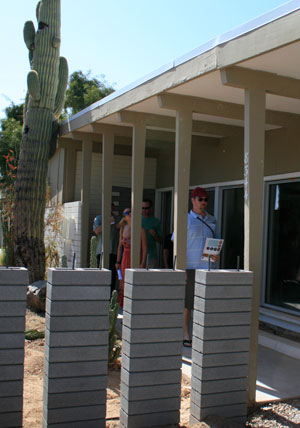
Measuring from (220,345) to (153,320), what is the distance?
56 cm

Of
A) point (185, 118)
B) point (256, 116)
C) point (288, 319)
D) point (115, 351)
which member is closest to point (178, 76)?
point (185, 118)

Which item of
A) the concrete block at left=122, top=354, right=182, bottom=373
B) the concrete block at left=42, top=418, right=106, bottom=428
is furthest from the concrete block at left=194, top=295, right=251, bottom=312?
the concrete block at left=42, top=418, right=106, bottom=428

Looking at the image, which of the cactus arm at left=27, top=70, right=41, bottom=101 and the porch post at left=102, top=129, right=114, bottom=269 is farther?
the cactus arm at left=27, top=70, right=41, bottom=101

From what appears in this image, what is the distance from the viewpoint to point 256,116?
4.18 metres

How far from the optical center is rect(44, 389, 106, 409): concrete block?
10.2 feet

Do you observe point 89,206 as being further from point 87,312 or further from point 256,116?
point 87,312

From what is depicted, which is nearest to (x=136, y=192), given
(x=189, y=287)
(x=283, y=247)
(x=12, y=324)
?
Result: (x=189, y=287)

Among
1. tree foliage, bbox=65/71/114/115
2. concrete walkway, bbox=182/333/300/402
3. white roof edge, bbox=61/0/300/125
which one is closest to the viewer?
white roof edge, bbox=61/0/300/125

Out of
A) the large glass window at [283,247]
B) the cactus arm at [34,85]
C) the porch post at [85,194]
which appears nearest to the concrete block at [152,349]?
the large glass window at [283,247]

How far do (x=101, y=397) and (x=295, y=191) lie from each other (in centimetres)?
449

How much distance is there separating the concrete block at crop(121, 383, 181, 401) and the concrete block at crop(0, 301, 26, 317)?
0.90 metres

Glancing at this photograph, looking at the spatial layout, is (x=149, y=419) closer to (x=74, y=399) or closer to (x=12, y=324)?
(x=74, y=399)

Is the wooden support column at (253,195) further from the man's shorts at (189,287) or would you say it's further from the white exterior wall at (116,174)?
the white exterior wall at (116,174)

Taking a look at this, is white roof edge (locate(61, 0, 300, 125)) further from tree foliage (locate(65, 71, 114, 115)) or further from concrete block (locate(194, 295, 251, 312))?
tree foliage (locate(65, 71, 114, 115))
